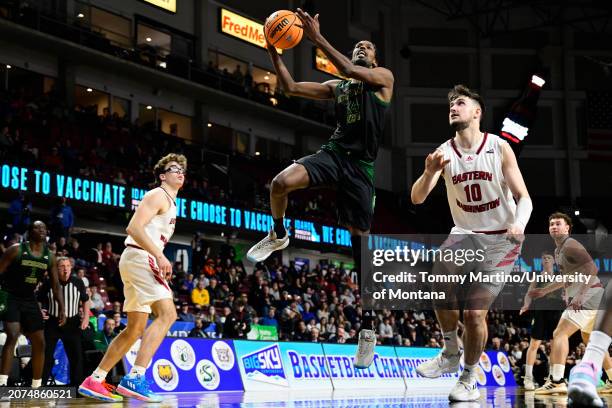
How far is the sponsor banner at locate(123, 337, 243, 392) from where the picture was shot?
11797mm

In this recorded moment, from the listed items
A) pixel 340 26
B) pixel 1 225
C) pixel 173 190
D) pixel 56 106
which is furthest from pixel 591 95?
pixel 173 190

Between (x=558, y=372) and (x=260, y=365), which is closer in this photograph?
(x=558, y=372)

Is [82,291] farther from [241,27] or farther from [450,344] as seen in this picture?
[241,27]

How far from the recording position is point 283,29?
7469mm

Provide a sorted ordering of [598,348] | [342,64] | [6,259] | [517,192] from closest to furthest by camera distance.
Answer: [598,348]
[517,192]
[342,64]
[6,259]

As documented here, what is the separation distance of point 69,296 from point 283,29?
5496mm

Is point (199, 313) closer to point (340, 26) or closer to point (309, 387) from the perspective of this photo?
point (309, 387)

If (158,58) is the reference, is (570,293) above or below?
below

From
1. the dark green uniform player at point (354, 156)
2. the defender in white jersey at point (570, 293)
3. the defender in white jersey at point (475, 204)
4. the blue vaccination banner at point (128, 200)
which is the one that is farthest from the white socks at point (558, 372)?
the blue vaccination banner at point (128, 200)

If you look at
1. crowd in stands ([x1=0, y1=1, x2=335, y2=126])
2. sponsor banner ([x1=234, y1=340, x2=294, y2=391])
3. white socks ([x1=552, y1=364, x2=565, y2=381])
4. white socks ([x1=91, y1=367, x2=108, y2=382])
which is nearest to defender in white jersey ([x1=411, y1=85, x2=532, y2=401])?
white socks ([x1=91, y1=367, x2=108, y2=382])

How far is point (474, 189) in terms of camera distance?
6.79 meters

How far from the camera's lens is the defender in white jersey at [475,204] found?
6.71m

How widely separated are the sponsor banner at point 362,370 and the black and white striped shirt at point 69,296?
5.58 metres

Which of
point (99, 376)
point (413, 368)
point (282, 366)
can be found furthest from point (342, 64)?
point (413, 368)
